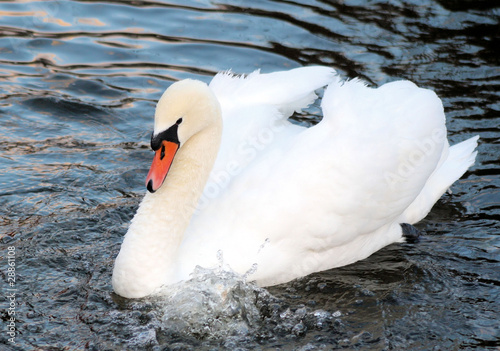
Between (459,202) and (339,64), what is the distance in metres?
3.22

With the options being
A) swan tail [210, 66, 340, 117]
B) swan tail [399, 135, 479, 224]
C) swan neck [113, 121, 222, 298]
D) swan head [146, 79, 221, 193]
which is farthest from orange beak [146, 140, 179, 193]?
swan tail [399, 135, 479, 224]

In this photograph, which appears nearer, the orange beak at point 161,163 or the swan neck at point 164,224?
the orange beak at point 161,163

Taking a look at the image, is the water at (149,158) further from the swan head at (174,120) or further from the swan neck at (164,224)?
the swan head at (174,120)

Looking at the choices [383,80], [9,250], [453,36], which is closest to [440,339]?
[9,250]

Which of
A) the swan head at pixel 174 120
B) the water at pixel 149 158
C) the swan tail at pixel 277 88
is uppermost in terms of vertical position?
the swan head at pixel 174 120

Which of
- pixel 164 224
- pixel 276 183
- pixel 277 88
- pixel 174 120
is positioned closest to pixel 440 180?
pixel 277 88

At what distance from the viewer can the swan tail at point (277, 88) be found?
6742mm

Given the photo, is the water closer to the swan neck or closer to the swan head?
the swan neck

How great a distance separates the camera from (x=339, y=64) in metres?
10.0

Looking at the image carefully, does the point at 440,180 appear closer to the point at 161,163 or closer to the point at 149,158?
the point at 149,158

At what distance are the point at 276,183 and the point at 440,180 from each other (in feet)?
6.54

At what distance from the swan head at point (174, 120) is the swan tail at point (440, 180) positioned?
7.45 ft

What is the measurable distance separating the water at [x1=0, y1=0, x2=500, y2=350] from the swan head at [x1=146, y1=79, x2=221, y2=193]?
82cm

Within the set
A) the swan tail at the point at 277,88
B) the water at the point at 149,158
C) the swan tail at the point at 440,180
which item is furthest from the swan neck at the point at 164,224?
the swan tail at the point at 440,180
